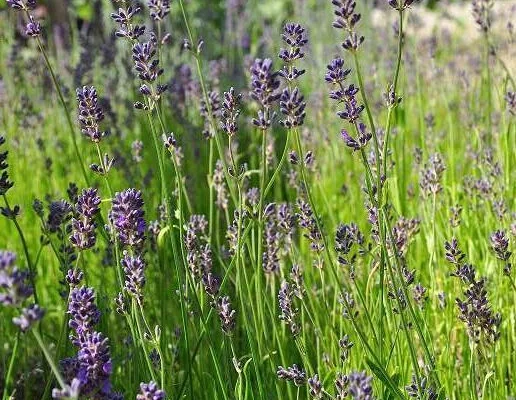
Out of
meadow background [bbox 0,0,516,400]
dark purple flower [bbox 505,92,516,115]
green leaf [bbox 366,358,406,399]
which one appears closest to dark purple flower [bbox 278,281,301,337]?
meadow background [bbox 0,0,516,400]

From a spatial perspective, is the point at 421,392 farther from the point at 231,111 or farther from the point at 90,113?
the point at 90,113

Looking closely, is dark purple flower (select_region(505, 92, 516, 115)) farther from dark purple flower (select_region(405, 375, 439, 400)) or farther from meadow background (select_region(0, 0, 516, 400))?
dark purple flower (select_region(405, 375, 439, 400))

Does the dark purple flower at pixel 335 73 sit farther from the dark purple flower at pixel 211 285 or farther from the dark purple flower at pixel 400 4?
the dark purple flower at pixel 211 285

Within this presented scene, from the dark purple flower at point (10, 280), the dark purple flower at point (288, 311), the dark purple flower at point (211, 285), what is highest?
the dark purple flower at point (10, 280)

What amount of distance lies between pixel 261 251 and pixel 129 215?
2.95 feet

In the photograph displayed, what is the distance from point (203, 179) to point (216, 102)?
1.82 metres

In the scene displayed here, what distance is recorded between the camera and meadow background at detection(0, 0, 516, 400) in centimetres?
181

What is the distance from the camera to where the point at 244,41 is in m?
6.38

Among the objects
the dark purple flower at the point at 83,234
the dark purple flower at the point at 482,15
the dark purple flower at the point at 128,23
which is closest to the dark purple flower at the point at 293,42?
the dark purple flower at the point at 128,23

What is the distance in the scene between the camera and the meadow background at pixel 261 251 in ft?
5.92

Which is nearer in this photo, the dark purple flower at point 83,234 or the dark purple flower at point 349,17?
the dark purple flower at point 349,17

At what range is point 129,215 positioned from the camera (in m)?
1.78

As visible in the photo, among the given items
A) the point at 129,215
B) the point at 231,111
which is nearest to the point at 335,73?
the point at 231,111

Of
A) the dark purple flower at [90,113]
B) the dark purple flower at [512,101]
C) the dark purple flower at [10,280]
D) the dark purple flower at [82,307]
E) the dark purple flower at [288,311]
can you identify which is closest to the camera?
the dark purple flower at [10,280]
